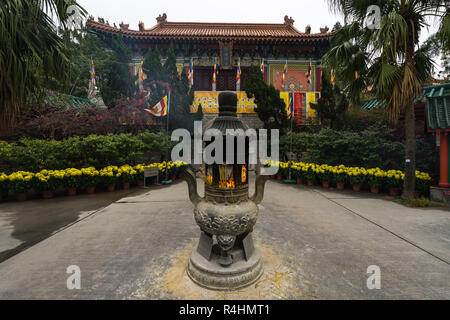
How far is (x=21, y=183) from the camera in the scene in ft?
18.3

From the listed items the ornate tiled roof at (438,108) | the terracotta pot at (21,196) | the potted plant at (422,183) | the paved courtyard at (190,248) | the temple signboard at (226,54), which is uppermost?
the temple signboard at (226,54)

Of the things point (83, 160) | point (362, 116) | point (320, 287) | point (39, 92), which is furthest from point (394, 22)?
point (83, 160)

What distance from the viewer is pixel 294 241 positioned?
347 cm

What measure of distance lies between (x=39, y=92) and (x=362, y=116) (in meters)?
11.8

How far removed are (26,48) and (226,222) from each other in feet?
15.3

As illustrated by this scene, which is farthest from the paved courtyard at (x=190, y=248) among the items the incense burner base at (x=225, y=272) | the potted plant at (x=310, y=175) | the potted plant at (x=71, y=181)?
the potted plant at (x=310, y=175)

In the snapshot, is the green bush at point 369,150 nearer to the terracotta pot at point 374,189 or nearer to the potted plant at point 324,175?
the potted plant at point 324,175

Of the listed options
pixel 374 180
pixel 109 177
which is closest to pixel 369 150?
pixel 374 180

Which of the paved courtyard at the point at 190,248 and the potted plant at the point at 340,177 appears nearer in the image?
the paved courtyard at the point at 190,248

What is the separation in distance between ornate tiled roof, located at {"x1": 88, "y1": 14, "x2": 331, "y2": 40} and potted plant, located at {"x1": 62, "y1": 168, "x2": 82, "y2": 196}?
9752 millimetres

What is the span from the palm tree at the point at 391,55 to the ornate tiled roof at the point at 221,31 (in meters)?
7.40

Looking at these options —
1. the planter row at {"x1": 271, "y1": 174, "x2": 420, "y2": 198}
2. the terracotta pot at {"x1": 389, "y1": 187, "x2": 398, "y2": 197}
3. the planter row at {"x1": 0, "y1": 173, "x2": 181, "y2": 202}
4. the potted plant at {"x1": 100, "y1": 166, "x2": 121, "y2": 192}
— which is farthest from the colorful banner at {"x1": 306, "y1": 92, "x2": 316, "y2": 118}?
the potted plant at {"x1": 100, "y1": 166, "x2": 121, "y2": 192}

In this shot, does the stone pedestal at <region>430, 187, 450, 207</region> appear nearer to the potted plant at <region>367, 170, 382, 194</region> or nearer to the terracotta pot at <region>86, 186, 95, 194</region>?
the potted plant at <region>367, 170, 382, 194</region>

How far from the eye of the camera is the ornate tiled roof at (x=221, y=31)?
11.9 m
